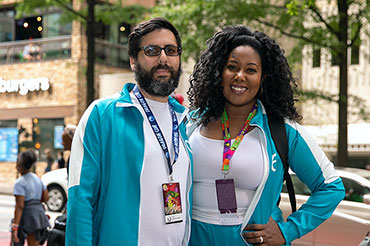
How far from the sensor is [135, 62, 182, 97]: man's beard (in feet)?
9.56

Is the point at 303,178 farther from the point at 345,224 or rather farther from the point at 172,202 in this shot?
the point at 345,224

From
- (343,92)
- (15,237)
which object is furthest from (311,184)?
(343,92)

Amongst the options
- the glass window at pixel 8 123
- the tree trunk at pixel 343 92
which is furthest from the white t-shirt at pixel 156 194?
the glass window at pixel 8 123

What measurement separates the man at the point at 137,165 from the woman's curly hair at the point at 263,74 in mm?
316

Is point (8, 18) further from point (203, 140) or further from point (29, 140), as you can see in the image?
point (203, 140)

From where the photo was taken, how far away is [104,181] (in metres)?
2.66

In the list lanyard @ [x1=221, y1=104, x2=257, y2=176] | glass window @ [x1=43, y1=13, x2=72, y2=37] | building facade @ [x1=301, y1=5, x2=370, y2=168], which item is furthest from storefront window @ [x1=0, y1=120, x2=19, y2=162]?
lanyard @ [x1=221, y1=104, x2=257, y2=176]

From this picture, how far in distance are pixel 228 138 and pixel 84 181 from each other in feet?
2.83

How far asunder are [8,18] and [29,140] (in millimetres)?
6733

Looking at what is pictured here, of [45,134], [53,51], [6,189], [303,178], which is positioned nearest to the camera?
[303,178]

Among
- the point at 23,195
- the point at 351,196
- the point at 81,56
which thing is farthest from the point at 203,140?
the point at 81,56

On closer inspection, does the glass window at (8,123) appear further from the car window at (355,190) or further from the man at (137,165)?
the man at (137,165)

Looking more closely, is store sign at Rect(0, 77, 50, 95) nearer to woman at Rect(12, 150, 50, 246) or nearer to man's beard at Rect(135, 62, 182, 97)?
woman at Rect(12, 150, 50, 246)

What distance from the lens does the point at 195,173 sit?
3.02m
